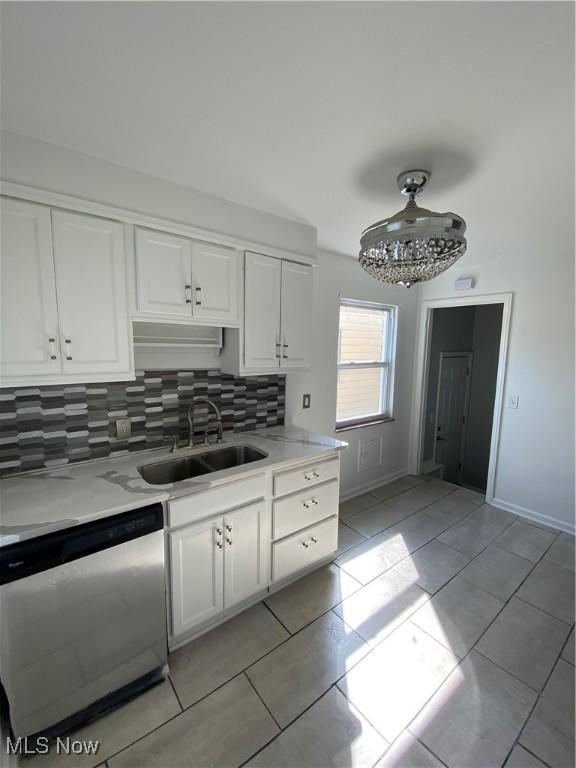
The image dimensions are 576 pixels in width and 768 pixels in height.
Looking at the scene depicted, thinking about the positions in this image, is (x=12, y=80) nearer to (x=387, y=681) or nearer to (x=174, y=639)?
(x=174, y=639)

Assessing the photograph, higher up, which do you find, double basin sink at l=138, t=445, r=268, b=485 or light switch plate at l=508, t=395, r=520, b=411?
light switch plate at l=508, t=395, r=520, b=411

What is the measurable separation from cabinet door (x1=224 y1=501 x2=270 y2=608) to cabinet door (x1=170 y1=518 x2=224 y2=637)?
0.14ft

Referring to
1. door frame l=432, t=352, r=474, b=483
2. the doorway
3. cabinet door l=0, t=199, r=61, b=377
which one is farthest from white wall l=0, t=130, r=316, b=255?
the doorway

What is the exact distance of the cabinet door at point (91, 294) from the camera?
1435 mm

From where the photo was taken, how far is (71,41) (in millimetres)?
902

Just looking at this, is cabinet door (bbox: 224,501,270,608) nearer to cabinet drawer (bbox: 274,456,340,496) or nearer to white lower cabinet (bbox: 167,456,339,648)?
white lower cabinet (bbox: 167,456,339,648)

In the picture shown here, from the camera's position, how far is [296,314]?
7.46 ft

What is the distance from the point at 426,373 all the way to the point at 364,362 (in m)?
0.92

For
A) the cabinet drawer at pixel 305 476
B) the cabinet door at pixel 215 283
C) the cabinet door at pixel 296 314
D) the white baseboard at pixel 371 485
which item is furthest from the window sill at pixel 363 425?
the cabinet door at pixel 215 283

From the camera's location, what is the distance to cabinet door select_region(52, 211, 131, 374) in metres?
1.43

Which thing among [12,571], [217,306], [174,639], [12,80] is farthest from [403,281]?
[174,639]

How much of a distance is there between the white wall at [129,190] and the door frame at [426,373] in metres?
2.07

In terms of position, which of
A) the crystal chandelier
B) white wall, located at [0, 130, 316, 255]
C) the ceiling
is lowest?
the crystal chandelier

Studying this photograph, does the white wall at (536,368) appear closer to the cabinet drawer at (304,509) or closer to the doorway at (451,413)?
the doorway at (451,413)
